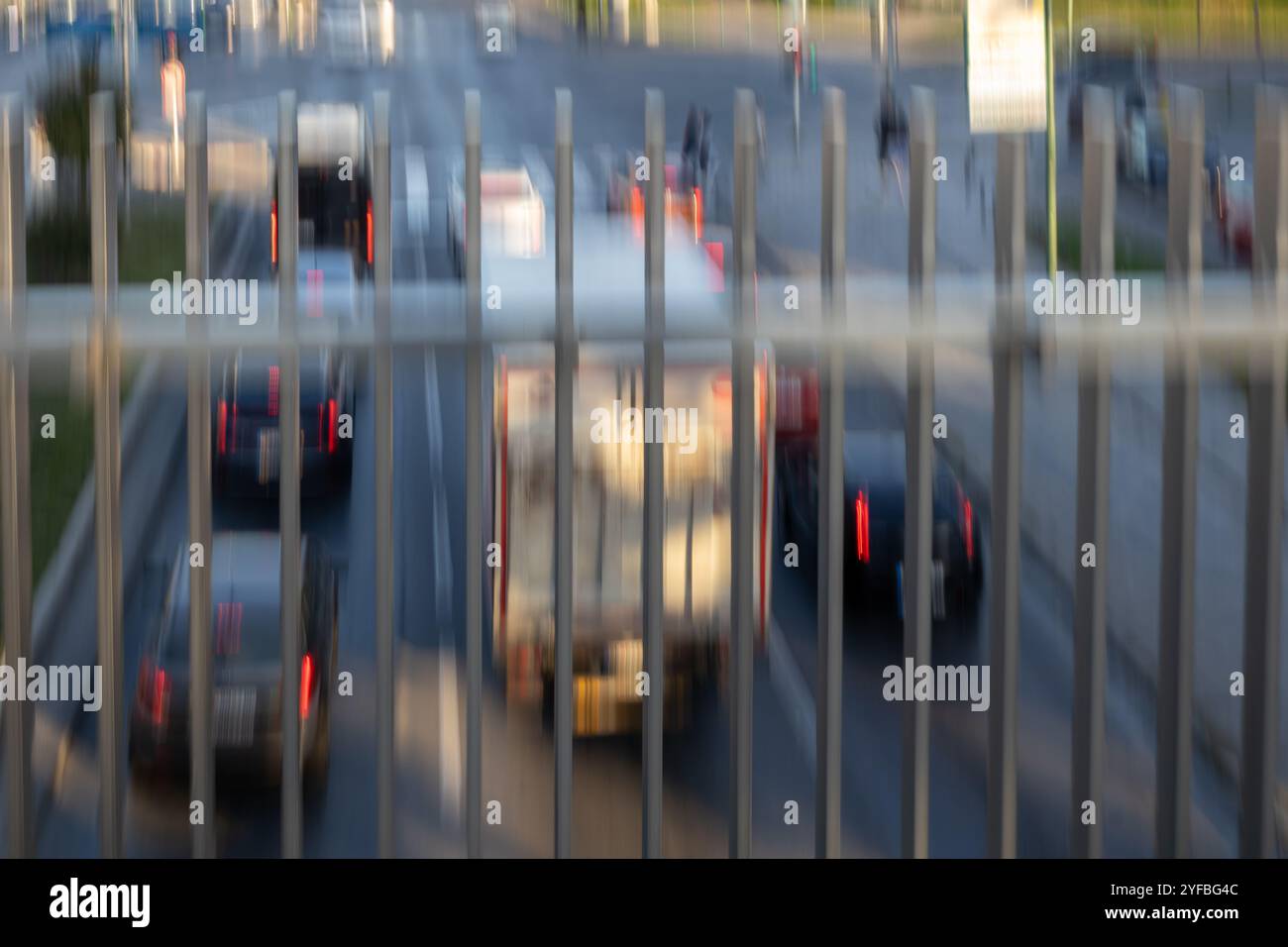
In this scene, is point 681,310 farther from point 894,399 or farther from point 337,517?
point 894,399

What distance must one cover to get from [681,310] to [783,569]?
11.9m

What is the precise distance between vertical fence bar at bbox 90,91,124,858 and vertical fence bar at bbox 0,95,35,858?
13cm

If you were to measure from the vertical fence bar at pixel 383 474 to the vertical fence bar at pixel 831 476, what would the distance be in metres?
0.79

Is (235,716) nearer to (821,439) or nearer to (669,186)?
(821,439)

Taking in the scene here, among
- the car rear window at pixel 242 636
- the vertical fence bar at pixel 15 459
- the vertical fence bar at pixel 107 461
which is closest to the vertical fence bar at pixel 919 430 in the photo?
the vertical fence bar at pixel 107 461

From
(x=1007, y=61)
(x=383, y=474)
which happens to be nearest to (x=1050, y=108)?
(x=1007, y=61)

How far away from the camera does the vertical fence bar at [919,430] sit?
11.2 feet

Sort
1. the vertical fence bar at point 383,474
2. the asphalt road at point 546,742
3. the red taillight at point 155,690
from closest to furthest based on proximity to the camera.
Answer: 1. the vertical fence bar at point 383,474
2. the red taillight at point 155,690
3. the asphalt road at point 546,742

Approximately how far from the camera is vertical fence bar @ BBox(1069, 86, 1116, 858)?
348cm

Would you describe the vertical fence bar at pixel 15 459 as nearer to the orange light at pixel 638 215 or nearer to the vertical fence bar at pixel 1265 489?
the vertical fence bar at pixel 1265 489

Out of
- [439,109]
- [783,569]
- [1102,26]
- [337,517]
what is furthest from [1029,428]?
[439,109]

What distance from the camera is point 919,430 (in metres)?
3.47

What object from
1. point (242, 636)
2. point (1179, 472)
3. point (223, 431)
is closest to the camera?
point (1179, 472)

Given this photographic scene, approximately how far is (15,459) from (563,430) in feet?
3.24
